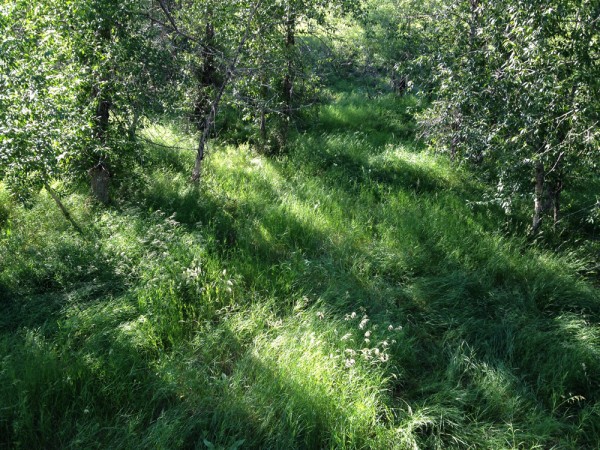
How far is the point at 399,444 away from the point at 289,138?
7.21m

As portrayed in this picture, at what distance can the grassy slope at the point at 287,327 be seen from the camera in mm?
2957

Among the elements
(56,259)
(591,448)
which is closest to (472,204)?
(591,448)

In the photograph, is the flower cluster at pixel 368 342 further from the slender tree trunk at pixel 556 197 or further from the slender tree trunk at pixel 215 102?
the slender tree trunk at pixel 215 102

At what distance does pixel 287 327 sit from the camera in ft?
12.9

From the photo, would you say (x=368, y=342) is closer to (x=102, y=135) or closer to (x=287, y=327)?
(x=287, y=327)

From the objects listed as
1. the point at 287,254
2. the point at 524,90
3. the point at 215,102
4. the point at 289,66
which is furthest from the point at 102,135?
the point at 524,90

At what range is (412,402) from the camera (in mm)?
3309

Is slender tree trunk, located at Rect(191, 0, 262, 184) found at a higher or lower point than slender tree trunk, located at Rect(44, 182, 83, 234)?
higher

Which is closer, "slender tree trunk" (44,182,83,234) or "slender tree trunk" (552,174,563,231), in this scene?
"slender tree trunk" (44,182,83,234)

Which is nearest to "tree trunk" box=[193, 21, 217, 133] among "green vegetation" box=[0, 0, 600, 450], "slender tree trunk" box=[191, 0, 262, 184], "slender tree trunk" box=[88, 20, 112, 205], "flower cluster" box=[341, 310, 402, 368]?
"green vegetation" box=[0, 0, 600, 450]

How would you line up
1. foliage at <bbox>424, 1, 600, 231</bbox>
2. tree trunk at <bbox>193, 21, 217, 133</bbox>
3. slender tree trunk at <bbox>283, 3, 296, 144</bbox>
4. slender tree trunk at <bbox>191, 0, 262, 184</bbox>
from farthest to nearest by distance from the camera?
slender tree trunk at <bbox>283, 3, 296, 144</bbox>, tree trunk at <bbox>193, 21, 217, 133</bbox>, slender tree trunk at <bbox>191, 0, 262, 184</bbox>, foliage at <bbox>424, 1, 600, 231</bbox>

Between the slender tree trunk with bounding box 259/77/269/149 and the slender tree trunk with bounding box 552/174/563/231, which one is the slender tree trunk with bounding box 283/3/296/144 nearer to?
the slender tree trunk with bounding box 259/77/269/149

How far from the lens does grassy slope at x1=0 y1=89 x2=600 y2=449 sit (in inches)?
116

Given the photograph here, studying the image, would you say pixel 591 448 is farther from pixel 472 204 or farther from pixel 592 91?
pixel 472 204
